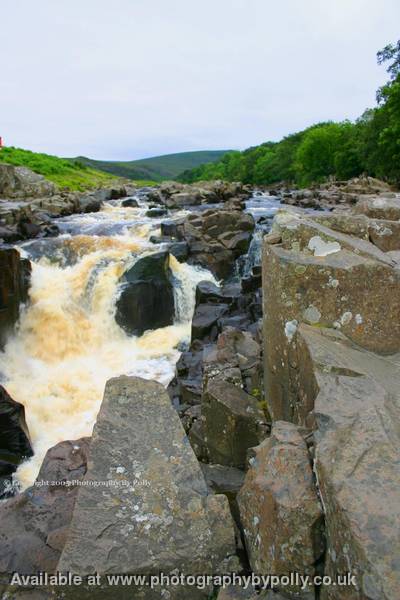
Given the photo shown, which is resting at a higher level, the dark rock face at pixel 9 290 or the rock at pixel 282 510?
the rock at pixel 282 510

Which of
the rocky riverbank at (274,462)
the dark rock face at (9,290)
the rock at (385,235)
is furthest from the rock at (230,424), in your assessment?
the dark rock face at (9,290)

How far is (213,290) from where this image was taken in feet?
59.4

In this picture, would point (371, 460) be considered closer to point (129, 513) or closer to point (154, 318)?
point (129, 513)

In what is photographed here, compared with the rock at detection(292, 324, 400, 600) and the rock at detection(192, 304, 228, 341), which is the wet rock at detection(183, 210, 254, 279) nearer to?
the rock at detection(192, 304, 228, 341)

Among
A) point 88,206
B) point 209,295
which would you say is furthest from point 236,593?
point 88,206

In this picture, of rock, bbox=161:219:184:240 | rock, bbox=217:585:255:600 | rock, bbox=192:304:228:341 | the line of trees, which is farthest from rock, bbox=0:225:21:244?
the line of trees

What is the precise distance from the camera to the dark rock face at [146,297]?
17.0m

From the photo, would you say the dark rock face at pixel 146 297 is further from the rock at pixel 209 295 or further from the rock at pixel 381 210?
the rock at pixel 381 210

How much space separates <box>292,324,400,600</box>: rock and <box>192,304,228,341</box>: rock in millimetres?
11013

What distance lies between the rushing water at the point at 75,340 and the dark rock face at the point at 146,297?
1.08 ft

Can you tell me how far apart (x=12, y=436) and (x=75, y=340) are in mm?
6194

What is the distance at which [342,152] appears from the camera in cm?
7750

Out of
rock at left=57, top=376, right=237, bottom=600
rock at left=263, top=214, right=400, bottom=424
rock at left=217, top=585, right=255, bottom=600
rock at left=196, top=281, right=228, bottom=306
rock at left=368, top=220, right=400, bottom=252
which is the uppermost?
rock at left=368, top=220, right=400, bottom=252

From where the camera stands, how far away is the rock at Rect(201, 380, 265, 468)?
5.80 m
